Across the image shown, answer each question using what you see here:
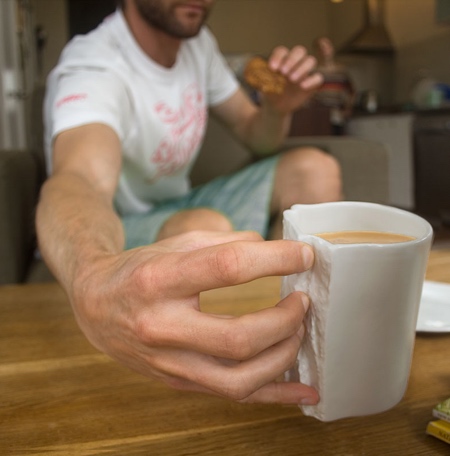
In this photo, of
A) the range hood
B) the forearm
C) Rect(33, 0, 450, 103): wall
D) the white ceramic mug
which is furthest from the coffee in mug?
the range hood

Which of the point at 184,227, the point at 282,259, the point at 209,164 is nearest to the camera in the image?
the point at 282,259

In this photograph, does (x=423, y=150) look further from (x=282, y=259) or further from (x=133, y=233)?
(x=282, y=259)

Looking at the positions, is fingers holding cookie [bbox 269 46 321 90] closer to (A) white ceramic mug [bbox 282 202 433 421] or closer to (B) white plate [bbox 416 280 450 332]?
(B) white plate [bbox 416 280 450 332]

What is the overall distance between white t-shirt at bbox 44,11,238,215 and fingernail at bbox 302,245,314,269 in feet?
1.43

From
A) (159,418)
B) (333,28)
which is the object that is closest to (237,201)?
(159,418)

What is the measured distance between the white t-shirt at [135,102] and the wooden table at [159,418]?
13.5 inches

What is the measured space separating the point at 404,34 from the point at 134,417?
388 centimetres

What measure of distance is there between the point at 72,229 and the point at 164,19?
1.82ft

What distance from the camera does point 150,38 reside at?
0.79 meters

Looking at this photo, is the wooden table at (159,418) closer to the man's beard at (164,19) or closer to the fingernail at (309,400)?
the fingernail at (309,400)

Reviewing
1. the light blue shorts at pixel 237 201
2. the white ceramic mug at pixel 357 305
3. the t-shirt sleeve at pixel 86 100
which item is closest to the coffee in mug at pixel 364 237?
the white ceramic mug at pixel 357 305

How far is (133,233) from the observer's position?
0.74 metres

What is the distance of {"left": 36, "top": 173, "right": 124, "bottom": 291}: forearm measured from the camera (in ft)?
0.87

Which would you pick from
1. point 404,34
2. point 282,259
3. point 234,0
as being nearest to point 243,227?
point 282,259
